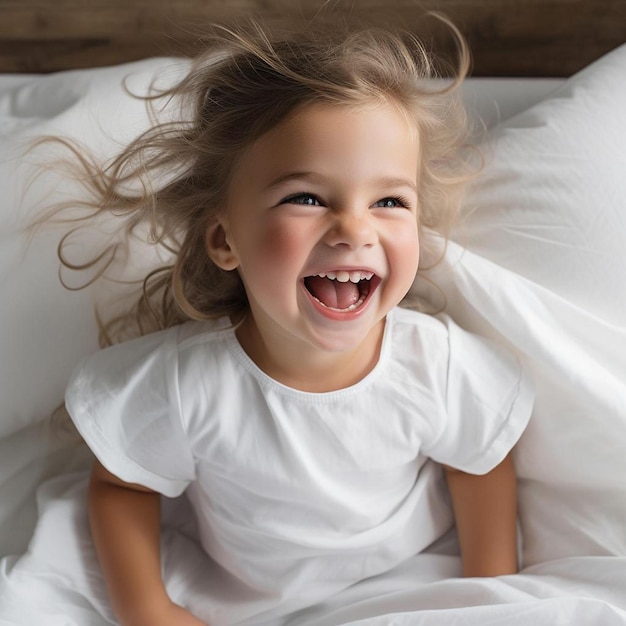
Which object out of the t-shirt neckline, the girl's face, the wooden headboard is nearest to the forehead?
the girl's face

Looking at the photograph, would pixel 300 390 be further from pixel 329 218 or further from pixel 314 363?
pixel 329 218

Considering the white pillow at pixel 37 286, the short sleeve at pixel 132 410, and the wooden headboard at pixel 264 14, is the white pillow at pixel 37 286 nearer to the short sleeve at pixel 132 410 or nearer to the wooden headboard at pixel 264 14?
the short sleeve at pixel 132 410

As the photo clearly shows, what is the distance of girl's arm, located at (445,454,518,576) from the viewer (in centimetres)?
101

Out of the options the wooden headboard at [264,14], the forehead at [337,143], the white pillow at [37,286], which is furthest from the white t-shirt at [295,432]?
the wooden headboard at [264,14]

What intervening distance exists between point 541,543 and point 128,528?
1.55ft

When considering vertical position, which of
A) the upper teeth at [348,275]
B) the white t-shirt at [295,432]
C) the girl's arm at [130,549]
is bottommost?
the girl's arm at [130,549]

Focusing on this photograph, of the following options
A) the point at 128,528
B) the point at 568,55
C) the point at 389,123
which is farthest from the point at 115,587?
the point at 568,55

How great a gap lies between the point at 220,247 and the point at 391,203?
0.60 ft

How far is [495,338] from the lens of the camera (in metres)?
1.02

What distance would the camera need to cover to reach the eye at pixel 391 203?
2.76 feet

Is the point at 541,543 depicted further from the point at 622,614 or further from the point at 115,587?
the point at 115,587

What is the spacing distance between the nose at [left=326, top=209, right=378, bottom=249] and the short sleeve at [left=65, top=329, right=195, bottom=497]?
256mm

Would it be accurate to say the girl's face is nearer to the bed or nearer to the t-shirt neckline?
the t-shirt neckline

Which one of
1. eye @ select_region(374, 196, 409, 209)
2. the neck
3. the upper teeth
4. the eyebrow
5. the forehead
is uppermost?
the forehead
